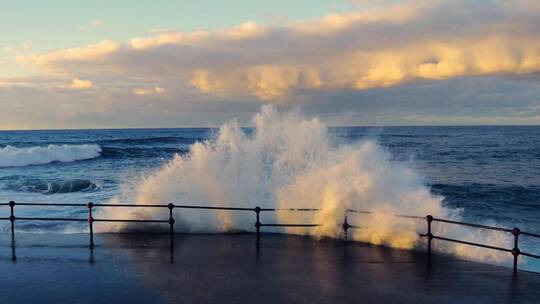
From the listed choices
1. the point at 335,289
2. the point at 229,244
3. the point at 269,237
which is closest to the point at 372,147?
the point at 269,237

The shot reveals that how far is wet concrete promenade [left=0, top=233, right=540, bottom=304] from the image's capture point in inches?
254

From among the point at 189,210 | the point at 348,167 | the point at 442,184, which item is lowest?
the point at 442,184

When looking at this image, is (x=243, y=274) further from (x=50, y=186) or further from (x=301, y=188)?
(x=50, y=186)

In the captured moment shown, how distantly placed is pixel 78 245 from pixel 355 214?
6.25m

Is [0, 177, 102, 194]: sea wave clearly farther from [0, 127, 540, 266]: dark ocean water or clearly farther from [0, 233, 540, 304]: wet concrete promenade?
[0, 233, 540, 304]: wet concrete promenade

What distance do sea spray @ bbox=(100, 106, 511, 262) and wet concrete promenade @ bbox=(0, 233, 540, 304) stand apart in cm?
98

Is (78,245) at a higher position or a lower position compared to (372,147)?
lower

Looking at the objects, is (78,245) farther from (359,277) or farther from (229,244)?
(359,277)

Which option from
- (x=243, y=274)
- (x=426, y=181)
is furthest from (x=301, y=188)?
(x=426, y=181)

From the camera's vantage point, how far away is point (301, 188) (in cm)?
1166

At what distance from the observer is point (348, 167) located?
452 inches

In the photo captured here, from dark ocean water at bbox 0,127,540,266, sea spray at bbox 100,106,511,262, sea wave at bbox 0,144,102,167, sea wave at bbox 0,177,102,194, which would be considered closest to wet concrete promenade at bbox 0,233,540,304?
sea spray at bbox 100,106,511,262

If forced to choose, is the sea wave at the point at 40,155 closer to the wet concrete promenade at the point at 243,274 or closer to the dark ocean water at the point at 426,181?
the dark ocean water at the point at 426,181

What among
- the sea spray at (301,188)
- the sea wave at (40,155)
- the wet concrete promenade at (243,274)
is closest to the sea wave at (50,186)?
the sea spray at (301,188)
